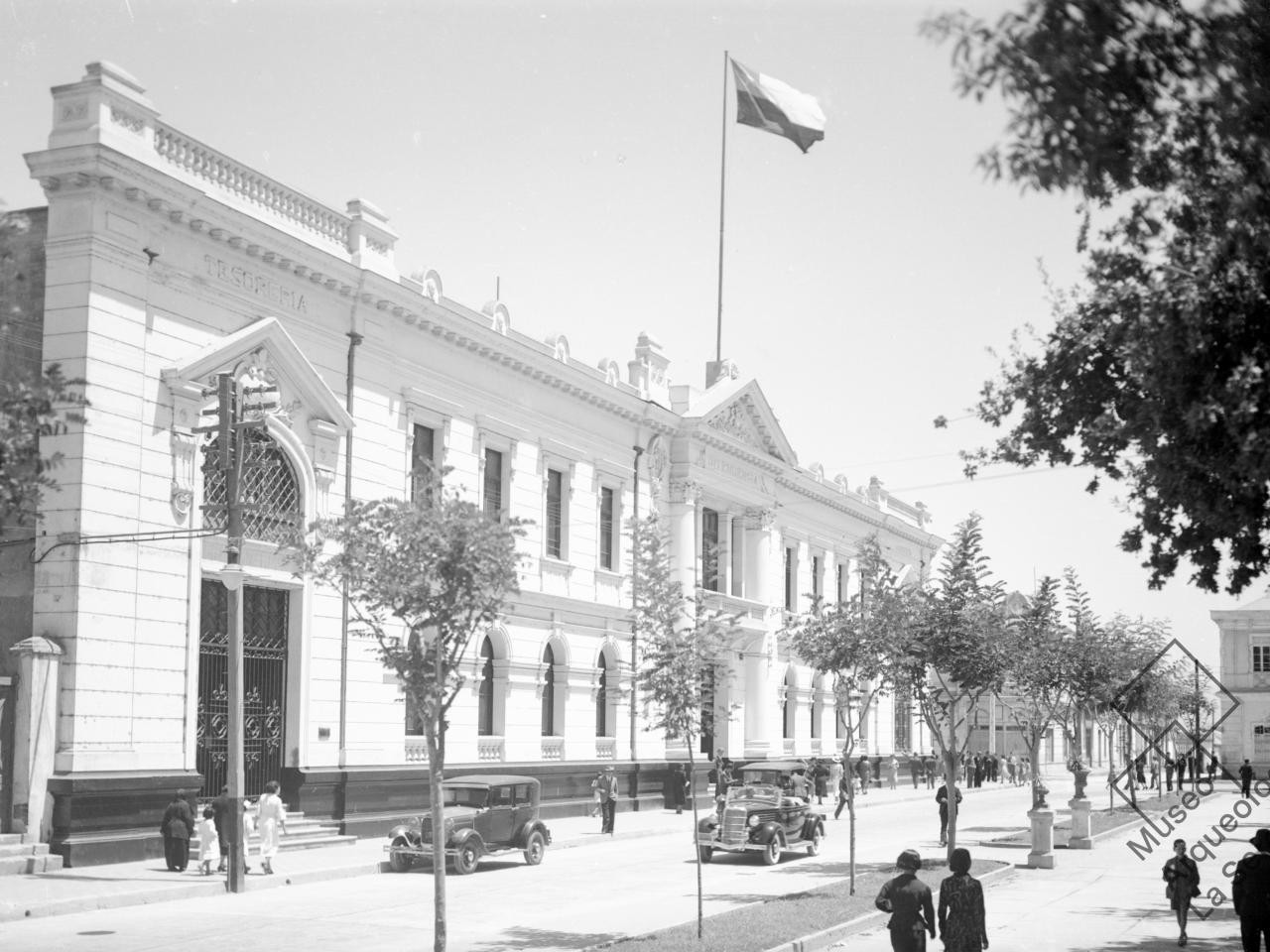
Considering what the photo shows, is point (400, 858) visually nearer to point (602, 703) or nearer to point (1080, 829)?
point (1080, 829)

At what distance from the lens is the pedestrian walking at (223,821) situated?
21875 mm

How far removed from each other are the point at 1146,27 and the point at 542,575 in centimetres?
3017

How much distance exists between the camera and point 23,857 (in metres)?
22.1

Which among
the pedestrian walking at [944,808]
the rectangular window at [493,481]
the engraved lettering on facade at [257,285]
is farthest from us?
the rectangular window at [493,481]

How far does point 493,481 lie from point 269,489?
8772 millimetres

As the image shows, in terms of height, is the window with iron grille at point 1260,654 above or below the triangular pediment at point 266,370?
below

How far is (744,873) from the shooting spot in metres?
Result: 26.2

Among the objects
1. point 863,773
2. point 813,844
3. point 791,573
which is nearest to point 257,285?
point 813,844

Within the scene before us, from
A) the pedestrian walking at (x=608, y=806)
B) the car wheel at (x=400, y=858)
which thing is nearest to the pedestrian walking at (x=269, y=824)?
the car wheel at (x=400, y=858)

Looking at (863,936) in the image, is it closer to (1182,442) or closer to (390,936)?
(390,936)

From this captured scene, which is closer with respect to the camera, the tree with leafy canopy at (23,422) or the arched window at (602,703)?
the tree with leafy canopy at (23,422)

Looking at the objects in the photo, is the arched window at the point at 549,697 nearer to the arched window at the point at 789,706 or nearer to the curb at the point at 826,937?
the arched window at the point at 789,706

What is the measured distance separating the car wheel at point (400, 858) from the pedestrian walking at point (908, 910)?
1412 centimetres

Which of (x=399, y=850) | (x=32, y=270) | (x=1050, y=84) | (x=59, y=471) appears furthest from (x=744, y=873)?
(x=1050, y=84)
